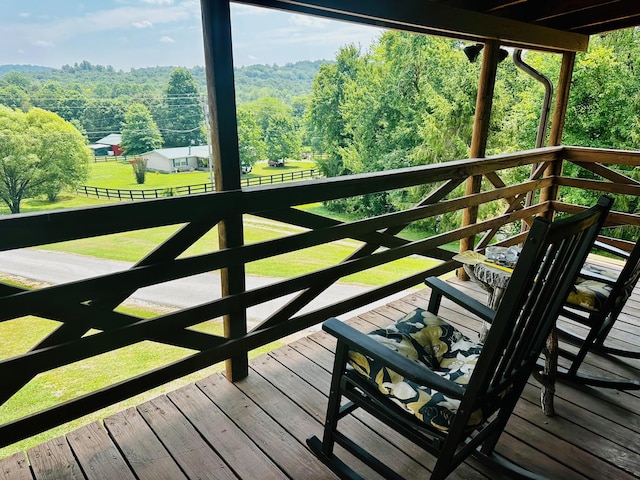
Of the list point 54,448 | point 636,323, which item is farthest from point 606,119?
point 54,448

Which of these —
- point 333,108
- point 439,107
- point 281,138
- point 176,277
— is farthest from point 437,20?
point 333,108

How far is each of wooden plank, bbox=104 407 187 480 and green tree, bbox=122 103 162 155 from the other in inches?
56.6

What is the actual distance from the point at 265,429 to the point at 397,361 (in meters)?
0.86

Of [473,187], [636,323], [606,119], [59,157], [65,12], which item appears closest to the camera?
[65,12]

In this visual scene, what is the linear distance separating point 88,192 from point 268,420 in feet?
4.68

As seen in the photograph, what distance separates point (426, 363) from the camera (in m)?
1.44

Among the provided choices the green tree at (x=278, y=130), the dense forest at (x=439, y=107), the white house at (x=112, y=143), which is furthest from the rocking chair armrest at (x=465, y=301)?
the dense forest at (x=439, y=107)

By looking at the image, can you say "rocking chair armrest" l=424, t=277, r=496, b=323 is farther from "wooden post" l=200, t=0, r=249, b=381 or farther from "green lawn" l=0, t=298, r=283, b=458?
"green lawn" l=0, t=298, r=283, b=458

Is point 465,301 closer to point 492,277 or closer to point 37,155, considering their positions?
point 492,277

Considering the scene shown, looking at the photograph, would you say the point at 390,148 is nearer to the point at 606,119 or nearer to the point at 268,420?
the point at 606,119

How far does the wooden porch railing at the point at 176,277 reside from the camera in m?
1.34

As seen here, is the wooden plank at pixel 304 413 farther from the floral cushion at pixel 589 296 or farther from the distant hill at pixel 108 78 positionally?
the distant hill at pixel 108 78

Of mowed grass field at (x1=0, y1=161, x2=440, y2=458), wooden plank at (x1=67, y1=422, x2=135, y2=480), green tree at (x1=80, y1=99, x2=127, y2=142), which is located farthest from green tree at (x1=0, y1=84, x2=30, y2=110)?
wooden plank at (x1=67, y1=422, x2=135, y2=480)

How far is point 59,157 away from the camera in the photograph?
6.66 feet
